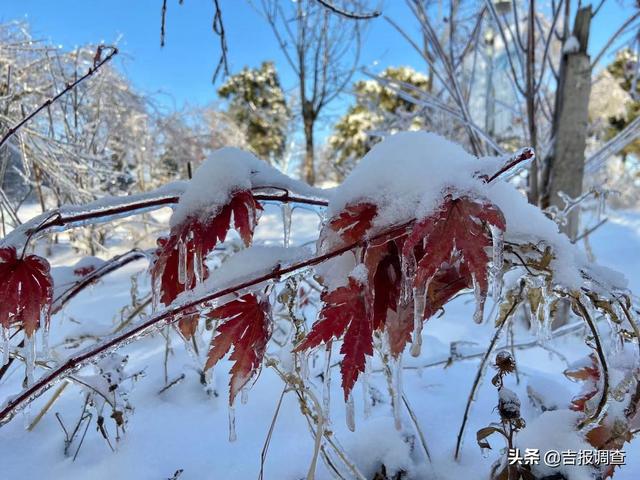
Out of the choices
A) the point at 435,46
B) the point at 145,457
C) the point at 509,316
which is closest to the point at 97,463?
the point at 145,457

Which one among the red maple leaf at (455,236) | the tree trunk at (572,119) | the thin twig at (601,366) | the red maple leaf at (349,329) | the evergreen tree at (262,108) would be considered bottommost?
the thin twig at (601,366)

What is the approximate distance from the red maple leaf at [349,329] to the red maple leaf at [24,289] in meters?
0.42

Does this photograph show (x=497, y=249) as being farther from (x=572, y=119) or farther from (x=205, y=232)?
(x=572, y=119)

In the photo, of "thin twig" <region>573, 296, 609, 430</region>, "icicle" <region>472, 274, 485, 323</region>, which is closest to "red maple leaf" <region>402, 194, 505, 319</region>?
"icicle" <region>472, 274, 485, 323</region>

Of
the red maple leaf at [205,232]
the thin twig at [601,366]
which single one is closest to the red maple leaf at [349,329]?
the red maple leaf at [205,232]

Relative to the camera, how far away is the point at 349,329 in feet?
1.49

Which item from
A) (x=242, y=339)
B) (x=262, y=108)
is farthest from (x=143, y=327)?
(x=262, y=108)

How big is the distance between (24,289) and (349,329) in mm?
500

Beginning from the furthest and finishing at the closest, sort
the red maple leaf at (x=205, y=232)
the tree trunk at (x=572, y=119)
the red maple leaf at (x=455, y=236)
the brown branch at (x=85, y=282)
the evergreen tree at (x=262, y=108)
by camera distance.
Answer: the evergreen tree at (x=262, y=108)
the tree trunk at (x=572, y=119)
the brown branch at (x=85, y=282)
the red maple leaf at (x=205, y=232)
the red maple leaf at (x=455, y=236)

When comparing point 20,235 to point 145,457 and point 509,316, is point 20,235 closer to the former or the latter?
point 145,457

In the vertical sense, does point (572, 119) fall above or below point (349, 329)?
above

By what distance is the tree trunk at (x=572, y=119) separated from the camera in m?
1.67

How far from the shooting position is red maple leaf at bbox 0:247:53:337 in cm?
58

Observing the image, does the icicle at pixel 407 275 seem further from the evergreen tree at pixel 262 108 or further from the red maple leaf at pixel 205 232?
the evergreen tree at pixel 262 108
